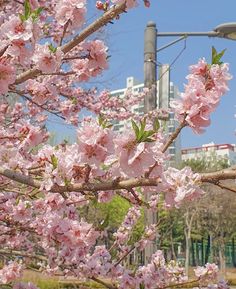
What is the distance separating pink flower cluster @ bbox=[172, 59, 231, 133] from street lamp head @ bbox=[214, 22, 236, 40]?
14.4 ft

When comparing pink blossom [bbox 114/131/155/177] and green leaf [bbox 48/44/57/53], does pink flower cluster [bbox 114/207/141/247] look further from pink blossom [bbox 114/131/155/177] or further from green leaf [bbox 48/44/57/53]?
pink blossom [bbox 114/131/155/177]

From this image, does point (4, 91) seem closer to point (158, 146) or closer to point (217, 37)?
point (158, 146)

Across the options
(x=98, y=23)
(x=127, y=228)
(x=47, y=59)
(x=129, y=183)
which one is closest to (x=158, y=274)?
→ (x=127, y=228)

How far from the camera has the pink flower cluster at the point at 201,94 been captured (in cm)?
228

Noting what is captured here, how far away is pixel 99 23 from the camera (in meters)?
2.90

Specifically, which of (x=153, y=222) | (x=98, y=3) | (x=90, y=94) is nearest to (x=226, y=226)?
(x=90, y=94)

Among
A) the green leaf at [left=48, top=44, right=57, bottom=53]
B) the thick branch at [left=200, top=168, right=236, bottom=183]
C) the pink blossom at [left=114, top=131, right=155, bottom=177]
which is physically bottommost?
the thick branch at [left=200, top=168, right=236, bottom=183]

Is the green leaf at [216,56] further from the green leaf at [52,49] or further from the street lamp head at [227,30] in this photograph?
the street lamp head at [227,30]

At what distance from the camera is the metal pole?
21.4 feet

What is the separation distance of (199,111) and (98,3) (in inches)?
49.0

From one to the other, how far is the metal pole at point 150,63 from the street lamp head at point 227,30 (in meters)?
0.86

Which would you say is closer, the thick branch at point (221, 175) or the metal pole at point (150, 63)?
the thick branch at point (221, 175)

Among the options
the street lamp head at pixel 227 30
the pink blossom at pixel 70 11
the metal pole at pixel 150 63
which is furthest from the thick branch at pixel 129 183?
the street lamp head at pixel 227 30

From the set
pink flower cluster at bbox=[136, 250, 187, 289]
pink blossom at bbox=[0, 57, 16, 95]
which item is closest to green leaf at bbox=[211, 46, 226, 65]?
pink blossom at bbox=[0, 57, 16, 95]
